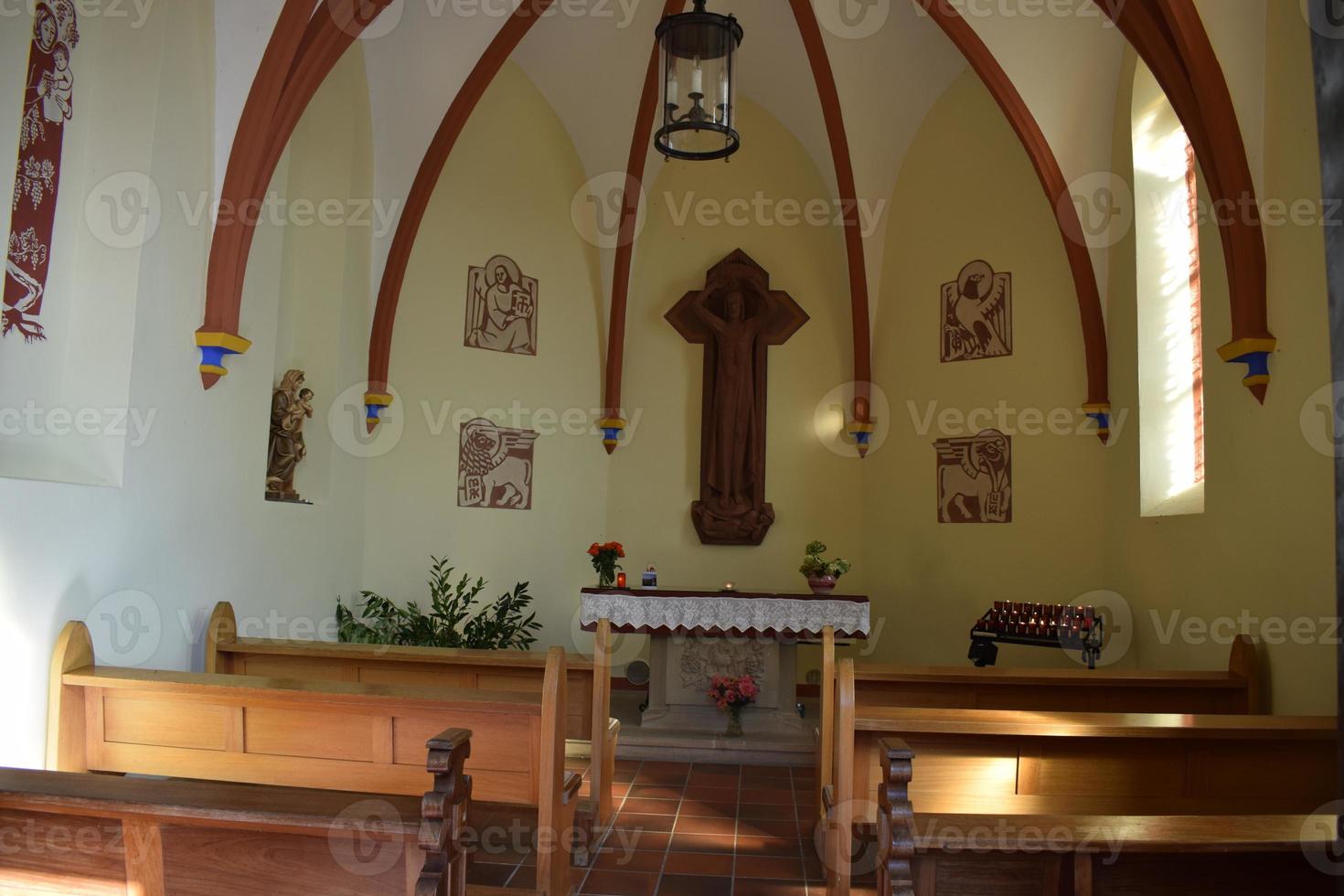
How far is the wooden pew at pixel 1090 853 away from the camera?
8.07 ft

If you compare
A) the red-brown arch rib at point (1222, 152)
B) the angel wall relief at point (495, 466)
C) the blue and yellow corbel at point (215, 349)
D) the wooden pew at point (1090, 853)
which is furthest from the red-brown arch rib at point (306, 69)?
the wooden pew at point (1090, 853)

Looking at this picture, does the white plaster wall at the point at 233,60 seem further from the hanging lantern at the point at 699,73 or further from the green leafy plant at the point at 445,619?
the green leafy plant at the point at 445,619

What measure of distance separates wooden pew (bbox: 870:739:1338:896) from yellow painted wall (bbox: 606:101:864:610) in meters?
7.10

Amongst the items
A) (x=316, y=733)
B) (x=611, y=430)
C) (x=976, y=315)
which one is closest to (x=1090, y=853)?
(x=316, y=733)

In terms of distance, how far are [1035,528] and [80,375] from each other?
6.88m

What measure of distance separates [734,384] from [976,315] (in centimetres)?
238

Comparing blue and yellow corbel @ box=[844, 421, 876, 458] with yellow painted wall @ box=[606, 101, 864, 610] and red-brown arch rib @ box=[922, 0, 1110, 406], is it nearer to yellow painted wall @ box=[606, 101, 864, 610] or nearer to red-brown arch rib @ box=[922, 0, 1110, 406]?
yellow painted wall @ box=[606, 101, 864, 610]

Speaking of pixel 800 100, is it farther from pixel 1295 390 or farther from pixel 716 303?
pixel 1295 390

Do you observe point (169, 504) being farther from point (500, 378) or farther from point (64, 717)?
point (500, 378)

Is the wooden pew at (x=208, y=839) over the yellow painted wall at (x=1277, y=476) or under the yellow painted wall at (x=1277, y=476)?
under

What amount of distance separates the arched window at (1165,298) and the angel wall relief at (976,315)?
1.44 m

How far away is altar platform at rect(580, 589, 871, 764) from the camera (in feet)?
23.8

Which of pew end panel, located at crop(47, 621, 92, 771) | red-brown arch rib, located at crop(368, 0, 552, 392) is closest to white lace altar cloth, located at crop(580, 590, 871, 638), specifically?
red-brown arch rib, located at crop(368, 0, 552, 392)

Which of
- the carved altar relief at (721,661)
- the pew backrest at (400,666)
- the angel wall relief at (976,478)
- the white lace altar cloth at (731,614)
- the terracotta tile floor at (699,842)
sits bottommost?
the terracotta tile floor at (699,842)
